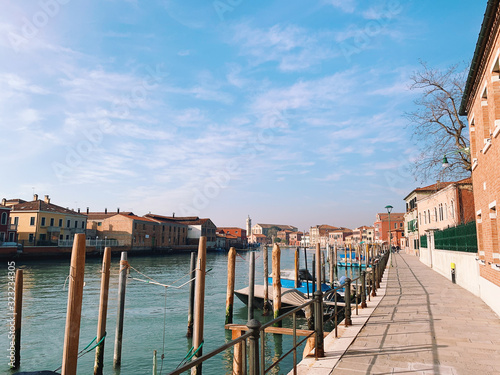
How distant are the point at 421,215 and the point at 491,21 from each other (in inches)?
1481

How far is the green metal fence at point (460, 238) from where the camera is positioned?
13.2 metres

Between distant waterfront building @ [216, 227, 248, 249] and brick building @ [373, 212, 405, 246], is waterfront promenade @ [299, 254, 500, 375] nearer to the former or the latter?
brick building @ [373, 212, 405, 246]

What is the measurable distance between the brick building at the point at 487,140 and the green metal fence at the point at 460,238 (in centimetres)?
139

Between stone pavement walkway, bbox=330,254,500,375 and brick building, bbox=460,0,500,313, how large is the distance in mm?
1218

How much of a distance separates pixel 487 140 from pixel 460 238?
7.28 m

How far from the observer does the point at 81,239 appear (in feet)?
21.0

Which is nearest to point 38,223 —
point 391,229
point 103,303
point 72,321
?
point 103,303

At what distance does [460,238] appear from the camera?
50.6 ft

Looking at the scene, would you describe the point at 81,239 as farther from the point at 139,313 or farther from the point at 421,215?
the point at 421,215

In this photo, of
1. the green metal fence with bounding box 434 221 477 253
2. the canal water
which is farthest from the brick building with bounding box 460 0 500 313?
the canal water

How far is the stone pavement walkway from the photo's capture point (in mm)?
5371

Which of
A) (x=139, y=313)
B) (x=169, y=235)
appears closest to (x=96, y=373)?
(x=139, y=313)

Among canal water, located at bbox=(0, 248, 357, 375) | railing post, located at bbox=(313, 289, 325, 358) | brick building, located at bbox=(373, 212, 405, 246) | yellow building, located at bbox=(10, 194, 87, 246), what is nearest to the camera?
railing post, located at bbox=(313, 289, 325, 358)

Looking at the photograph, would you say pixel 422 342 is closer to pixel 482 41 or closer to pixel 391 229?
pixel 482 41
